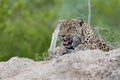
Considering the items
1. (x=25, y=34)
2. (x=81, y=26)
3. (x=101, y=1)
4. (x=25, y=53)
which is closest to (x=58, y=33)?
(x=81, y=26)

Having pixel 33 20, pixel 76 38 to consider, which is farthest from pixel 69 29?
pixel 33 20

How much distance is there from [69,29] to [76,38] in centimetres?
20

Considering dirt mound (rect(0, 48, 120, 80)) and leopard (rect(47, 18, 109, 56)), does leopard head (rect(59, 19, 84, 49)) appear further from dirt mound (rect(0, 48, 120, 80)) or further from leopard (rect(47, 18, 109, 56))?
dirt mound (rect(0, 48, 120, 80))

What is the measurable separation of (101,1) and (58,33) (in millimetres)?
21135

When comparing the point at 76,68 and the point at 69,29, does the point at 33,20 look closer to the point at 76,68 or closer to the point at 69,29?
the point at 69,29

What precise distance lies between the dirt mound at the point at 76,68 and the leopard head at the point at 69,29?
863 millimetres

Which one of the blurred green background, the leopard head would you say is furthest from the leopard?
the blurred green background

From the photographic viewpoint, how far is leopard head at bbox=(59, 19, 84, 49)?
28.9 feet

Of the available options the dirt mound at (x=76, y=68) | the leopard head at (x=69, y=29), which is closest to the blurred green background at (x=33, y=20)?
the leopard head at (x=69, y=29)

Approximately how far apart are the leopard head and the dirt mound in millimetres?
863

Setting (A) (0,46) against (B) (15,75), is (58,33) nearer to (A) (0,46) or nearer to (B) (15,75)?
(B) (15,75)

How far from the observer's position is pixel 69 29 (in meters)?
8.97

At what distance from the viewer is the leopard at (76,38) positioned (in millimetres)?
8523

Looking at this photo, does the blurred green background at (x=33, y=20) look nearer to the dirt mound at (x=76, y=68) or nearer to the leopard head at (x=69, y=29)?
the leopard head at (x=69, y=29)
